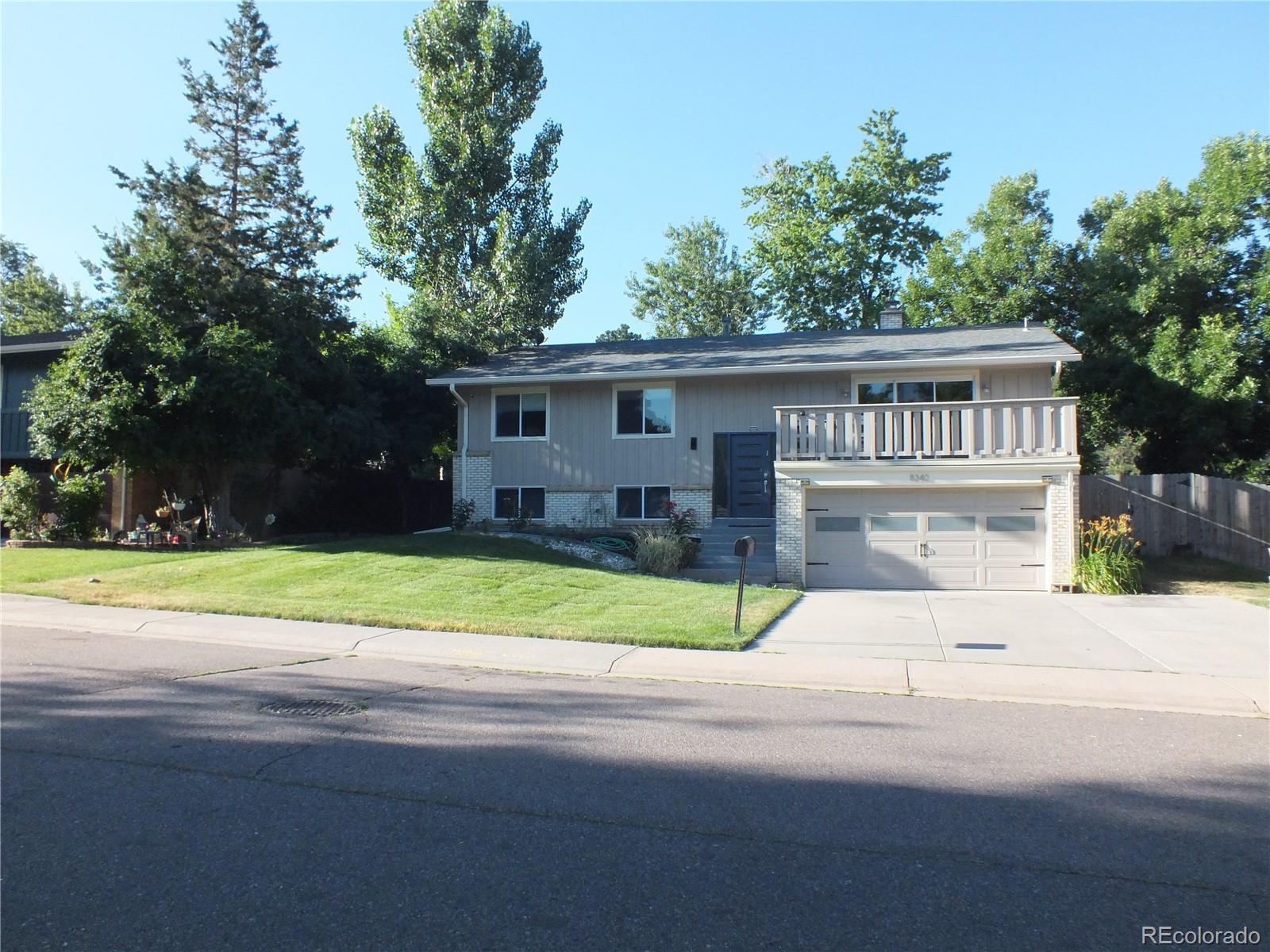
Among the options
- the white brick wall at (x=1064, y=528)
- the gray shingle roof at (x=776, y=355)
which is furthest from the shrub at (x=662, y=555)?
the white brick wall at (x=1064, y=528)

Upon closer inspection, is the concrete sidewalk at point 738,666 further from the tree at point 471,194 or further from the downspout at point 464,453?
the tree at point 471,194

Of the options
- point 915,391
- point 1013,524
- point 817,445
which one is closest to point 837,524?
point 817,445

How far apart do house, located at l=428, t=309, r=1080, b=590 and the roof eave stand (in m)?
0.05

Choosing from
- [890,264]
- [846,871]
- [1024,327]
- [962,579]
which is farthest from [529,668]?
[890,264]

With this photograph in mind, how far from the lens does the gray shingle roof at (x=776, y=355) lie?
63.5ft

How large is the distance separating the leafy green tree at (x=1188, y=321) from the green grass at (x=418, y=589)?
1403cm

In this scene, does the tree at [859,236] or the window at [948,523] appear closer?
the window at [948,523]

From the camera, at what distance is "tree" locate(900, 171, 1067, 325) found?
26.9 metres

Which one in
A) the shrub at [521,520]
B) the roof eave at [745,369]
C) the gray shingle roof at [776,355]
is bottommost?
the shrub at [521,520]

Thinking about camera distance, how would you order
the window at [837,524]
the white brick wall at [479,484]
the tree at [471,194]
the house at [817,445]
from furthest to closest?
the tree at [471,194], the white brick wall at [479,484], the window at [837,524], the house at [817,445]

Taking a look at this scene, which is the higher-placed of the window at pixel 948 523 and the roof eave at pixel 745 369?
the roof eave at pixel 745 369

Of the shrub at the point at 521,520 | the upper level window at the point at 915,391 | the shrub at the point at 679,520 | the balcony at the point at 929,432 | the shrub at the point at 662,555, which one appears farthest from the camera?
the shrub at the point at 521,520

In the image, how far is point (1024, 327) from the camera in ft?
73.2

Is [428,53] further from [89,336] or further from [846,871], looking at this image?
[846,871]
